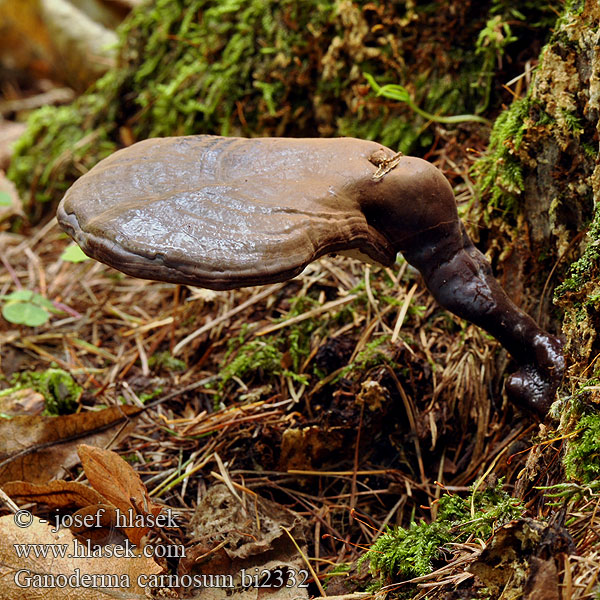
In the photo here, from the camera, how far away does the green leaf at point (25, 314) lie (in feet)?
10.9

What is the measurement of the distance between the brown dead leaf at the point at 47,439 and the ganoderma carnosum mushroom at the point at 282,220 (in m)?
1.04

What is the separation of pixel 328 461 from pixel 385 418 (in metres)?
0.30

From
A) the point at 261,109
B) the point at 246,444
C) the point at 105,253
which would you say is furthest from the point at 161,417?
the point at 261,109

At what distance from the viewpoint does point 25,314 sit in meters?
3.37

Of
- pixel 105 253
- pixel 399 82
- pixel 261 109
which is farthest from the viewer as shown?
pixel 261 109

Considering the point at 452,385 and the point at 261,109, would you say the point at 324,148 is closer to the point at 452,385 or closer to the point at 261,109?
the point at 452,385

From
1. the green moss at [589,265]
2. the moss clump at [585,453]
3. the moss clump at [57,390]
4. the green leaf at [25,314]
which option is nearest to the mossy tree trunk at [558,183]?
the green moss at [589,265]

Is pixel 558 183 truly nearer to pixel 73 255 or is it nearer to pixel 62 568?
pixel 62 568

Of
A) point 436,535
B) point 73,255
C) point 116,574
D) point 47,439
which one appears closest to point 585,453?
point 436,535

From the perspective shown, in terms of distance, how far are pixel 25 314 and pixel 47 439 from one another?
110 centimetres

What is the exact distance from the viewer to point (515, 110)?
8.42 ft

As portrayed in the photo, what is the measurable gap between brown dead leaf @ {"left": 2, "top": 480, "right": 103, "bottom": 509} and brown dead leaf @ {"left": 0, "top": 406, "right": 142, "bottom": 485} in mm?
173

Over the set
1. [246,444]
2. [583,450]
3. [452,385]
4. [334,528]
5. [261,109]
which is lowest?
[334,528]

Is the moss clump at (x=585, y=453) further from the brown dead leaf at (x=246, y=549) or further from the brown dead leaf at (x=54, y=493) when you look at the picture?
the brown dead leaf at (x=54, y=493)
